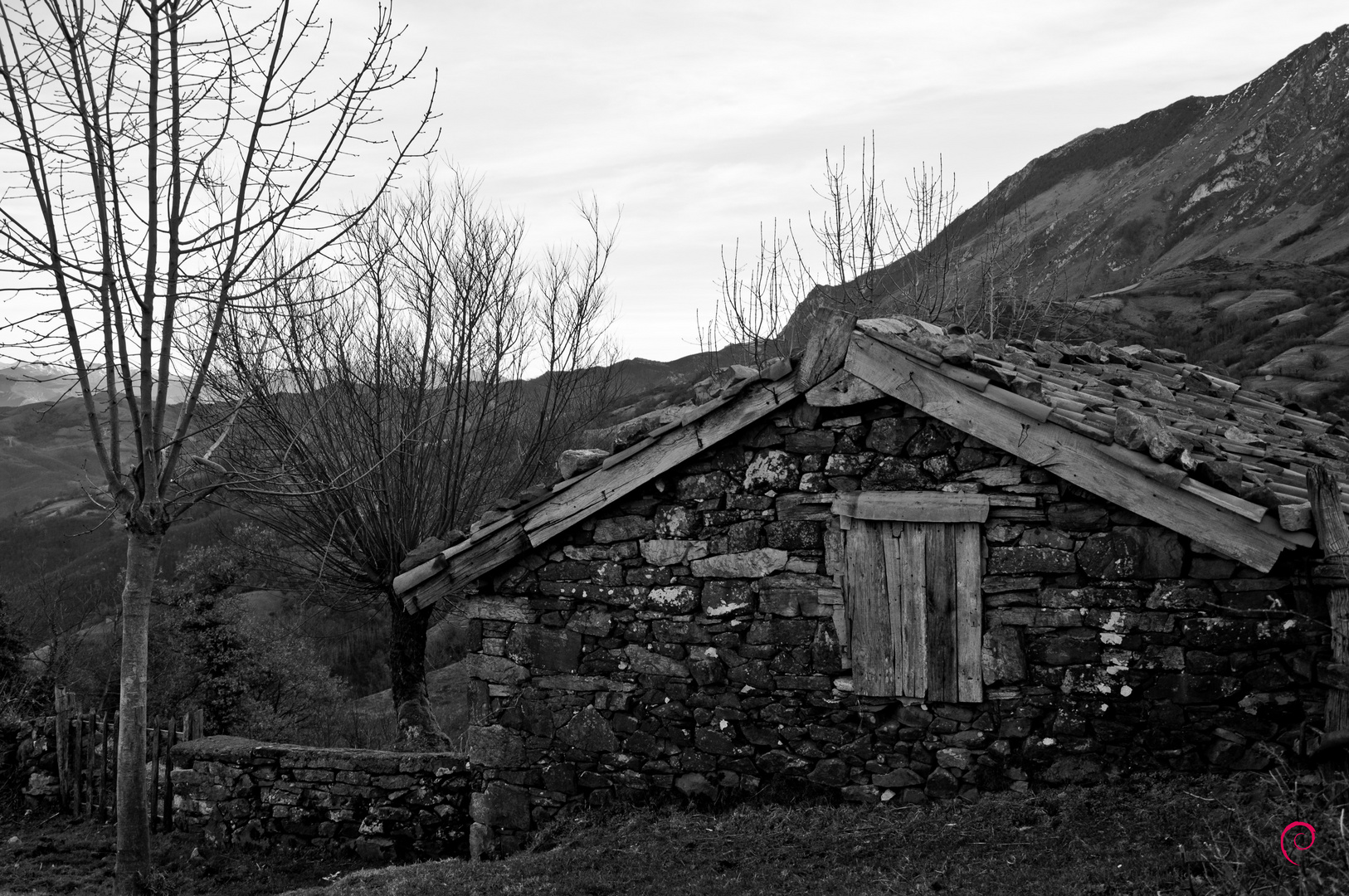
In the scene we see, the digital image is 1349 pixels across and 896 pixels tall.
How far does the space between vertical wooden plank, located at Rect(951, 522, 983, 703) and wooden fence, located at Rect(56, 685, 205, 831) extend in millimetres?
6422

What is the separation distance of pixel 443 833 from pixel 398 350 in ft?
25.5

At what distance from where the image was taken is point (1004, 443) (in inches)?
207

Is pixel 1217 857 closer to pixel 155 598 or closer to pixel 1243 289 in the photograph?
pixel 155 598

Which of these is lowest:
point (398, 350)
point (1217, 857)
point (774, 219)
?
point (1217, 857)

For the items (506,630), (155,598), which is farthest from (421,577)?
(155,598)

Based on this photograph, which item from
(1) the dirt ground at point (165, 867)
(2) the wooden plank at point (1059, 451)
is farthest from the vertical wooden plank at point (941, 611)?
(1) the dirt ground at point (165, 867)

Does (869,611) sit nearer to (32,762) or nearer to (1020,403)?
(1020,403)

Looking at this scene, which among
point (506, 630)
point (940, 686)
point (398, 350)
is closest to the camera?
point (940, 686)

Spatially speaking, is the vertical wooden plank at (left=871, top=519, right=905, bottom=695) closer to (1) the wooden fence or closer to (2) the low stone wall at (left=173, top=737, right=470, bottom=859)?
(2) the low stone wall at (left=173, top=737, right=470, bottom=859)

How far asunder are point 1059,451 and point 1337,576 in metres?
1.39

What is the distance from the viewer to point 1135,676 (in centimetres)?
515

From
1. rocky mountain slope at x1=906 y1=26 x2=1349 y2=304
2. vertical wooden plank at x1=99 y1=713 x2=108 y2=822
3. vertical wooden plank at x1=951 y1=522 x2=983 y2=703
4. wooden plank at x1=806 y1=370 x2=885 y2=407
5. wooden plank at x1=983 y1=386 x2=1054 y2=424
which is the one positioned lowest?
vertical wooden plank at x1=99 y1=713 x2=108 y2=822

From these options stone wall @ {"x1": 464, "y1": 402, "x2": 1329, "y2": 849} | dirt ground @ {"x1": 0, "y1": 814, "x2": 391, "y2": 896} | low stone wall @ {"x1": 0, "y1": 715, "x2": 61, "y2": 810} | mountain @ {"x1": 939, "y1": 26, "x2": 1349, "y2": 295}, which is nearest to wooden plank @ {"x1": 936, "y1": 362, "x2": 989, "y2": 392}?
stone wall @ {"x1": 464, "y1": 402, "x2": 1329, "y2": 849}

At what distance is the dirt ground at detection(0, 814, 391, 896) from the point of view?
22.3ft
